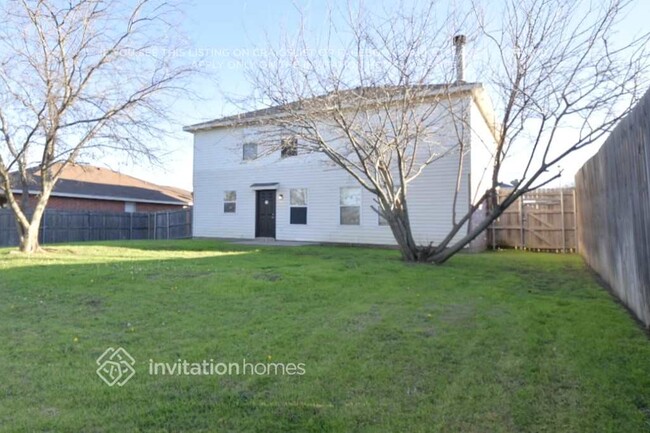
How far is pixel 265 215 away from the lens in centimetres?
1617

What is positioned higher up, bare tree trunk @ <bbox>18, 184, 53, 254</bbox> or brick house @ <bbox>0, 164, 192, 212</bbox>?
brick house @ <bbox>0, 164, 192, 212</bbox>

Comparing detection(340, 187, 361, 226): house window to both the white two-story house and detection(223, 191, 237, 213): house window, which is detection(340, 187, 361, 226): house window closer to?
the white two-story house

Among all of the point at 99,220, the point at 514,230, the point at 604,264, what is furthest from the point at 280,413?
the point at 99,220

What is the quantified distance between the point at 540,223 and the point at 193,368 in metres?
12.4

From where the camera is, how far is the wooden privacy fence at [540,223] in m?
12.9

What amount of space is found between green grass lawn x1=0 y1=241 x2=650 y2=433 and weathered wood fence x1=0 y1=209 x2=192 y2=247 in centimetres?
1321

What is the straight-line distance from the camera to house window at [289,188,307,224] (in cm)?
1525

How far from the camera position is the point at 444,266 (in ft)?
30.1

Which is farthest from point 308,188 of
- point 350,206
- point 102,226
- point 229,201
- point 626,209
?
point 102,226

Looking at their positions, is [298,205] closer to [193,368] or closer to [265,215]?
[265,215]

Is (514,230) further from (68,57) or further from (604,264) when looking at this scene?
(68,57)

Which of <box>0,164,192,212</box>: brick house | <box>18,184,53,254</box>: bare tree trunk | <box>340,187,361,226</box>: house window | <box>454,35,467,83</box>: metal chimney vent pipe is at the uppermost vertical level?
<box>454,35,467,83</box>: metal chimney vent pipe

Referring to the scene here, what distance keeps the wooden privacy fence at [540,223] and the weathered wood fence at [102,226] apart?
43.9 ft

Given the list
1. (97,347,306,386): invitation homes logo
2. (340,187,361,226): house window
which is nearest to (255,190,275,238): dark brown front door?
(340,187,361,226): house window
